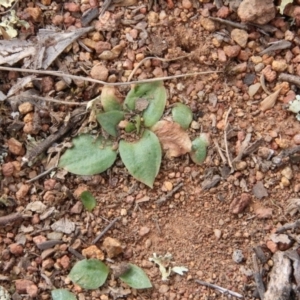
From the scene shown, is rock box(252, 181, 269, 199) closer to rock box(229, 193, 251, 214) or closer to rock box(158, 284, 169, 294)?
rock box(229, 193, 251, 214)

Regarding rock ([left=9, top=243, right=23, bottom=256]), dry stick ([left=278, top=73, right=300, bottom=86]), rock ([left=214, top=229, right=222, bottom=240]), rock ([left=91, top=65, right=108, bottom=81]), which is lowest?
rock ([left=9, top=243, right=23, bottom=256])

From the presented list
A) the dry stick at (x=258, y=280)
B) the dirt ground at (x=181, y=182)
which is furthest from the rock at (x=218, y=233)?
the dry stick at (x=258, y=280)

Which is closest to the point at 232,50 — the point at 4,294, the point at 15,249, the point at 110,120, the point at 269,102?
the point at 269,102

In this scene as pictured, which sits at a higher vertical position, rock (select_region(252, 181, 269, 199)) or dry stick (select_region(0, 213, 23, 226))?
rock (select_region(252, 181, 269, 199))

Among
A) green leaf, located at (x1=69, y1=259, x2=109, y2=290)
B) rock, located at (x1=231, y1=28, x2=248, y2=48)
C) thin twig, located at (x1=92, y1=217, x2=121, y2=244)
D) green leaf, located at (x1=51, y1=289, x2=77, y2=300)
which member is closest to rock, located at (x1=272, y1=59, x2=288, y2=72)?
rock, located at (x1=231, y1=28, x2=248, y2=48)

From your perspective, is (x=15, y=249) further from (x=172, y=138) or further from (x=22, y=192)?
(x=172, y=138)

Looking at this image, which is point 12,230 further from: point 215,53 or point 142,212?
point 215,53
